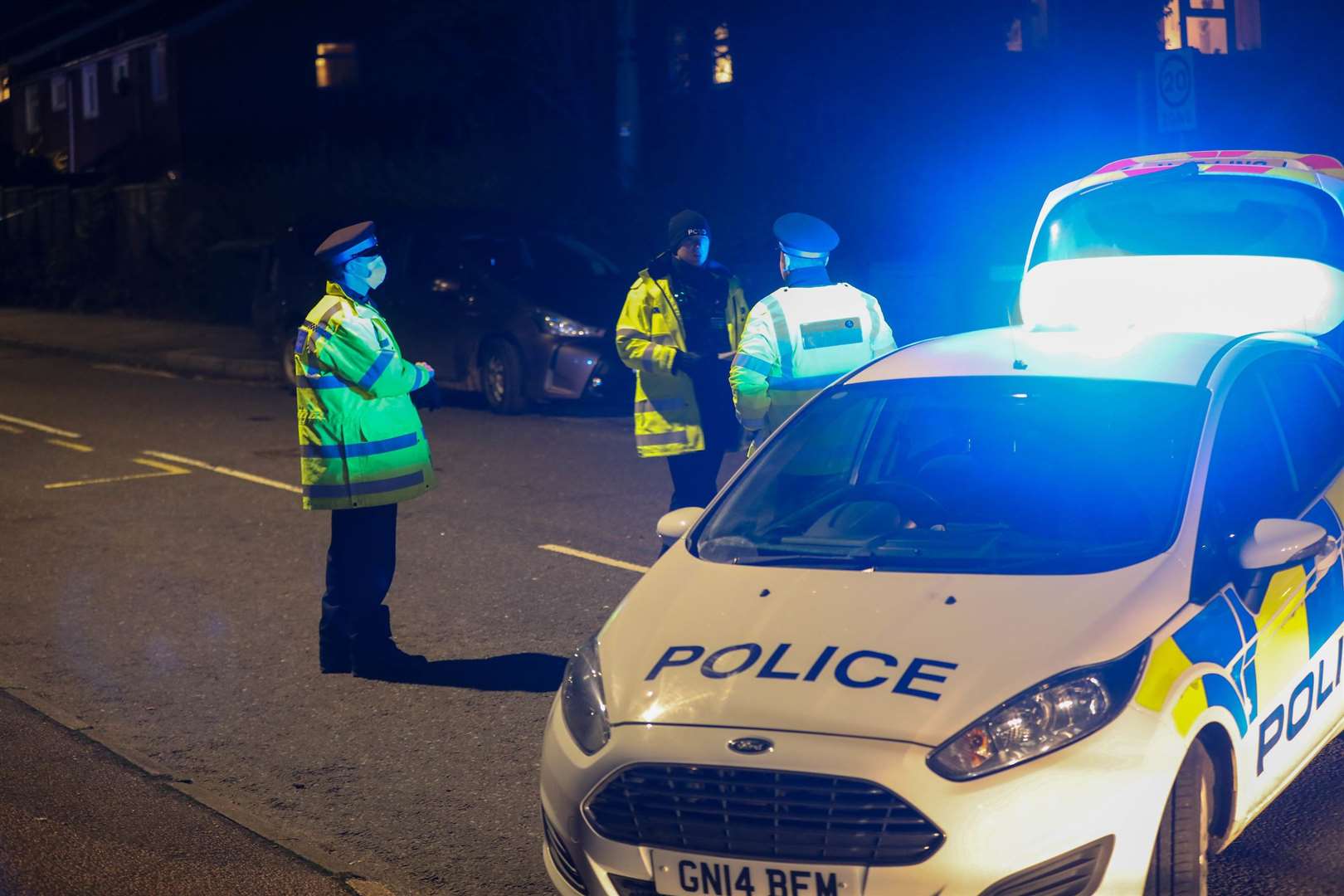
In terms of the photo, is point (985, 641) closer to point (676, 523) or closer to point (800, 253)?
point (676, 523)

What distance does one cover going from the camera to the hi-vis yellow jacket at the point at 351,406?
270 inches

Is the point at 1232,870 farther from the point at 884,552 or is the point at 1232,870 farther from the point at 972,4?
the point at 972,4

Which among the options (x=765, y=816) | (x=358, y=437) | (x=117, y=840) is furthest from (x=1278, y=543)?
(x=358, y=437)

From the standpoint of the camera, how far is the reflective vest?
7.09 m

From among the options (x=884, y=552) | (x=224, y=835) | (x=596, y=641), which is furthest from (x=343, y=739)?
(x=884, y=552)

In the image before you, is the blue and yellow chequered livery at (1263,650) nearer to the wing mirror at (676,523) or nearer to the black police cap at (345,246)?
the wing mirror at (676,523)

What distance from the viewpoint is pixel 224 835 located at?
5.29 metres

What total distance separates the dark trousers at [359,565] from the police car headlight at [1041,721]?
12.1ft

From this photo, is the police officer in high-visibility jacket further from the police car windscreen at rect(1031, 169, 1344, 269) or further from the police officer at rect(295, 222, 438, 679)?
the police car windscreen at rect(1031, 169, 1344, 269)

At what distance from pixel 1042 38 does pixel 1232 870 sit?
65.4 feet

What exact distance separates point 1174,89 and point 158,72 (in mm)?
40594

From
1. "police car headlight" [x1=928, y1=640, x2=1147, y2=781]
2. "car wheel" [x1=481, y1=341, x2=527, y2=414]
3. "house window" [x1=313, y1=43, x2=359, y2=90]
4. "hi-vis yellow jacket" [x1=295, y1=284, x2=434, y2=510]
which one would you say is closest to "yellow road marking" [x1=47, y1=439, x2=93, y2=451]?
"car wheel" [x1=481, y1=341, x2=527, y2=414]

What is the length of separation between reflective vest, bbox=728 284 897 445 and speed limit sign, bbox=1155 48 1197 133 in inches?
236

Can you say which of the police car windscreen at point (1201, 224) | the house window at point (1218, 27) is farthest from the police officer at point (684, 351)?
the house window at point (1218, 27)
